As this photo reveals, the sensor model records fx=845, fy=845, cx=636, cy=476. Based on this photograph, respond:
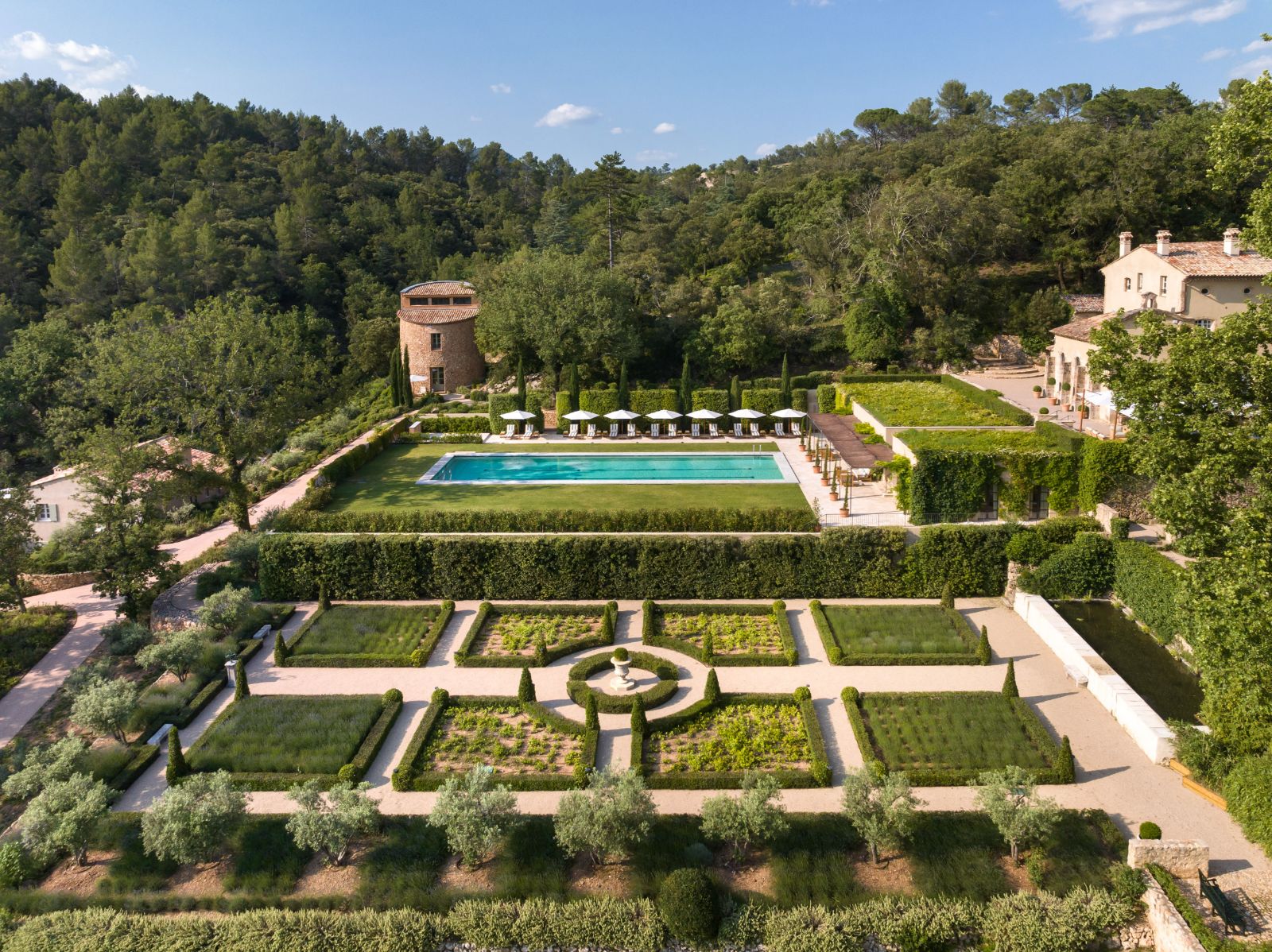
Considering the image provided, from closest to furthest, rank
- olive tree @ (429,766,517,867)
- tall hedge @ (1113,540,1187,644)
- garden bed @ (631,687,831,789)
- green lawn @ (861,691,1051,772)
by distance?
1. olive tree @ (429,766,517,867)
2. garden bed @ (631,687,831,789)
3. green lawn @ (861,691,1051,772)
4. tall hedge @ (1113,540,1187,644)

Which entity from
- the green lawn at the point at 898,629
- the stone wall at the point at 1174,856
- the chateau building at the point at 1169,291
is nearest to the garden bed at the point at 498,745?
the green lawn at the point at 898,629

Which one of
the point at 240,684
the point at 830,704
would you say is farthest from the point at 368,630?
the point at 830,704

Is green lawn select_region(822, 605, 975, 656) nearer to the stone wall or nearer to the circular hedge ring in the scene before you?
the circular hedge ring

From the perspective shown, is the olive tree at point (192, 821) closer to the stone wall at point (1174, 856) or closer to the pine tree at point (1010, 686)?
the stone wall at point (1174, 856)

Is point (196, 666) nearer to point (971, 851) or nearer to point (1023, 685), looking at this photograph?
point (971, 851)

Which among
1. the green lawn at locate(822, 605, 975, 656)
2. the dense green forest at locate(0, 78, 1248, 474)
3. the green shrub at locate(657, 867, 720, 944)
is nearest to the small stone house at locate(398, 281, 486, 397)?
the dense green forest at locate(0, 78, 1248, 474)
